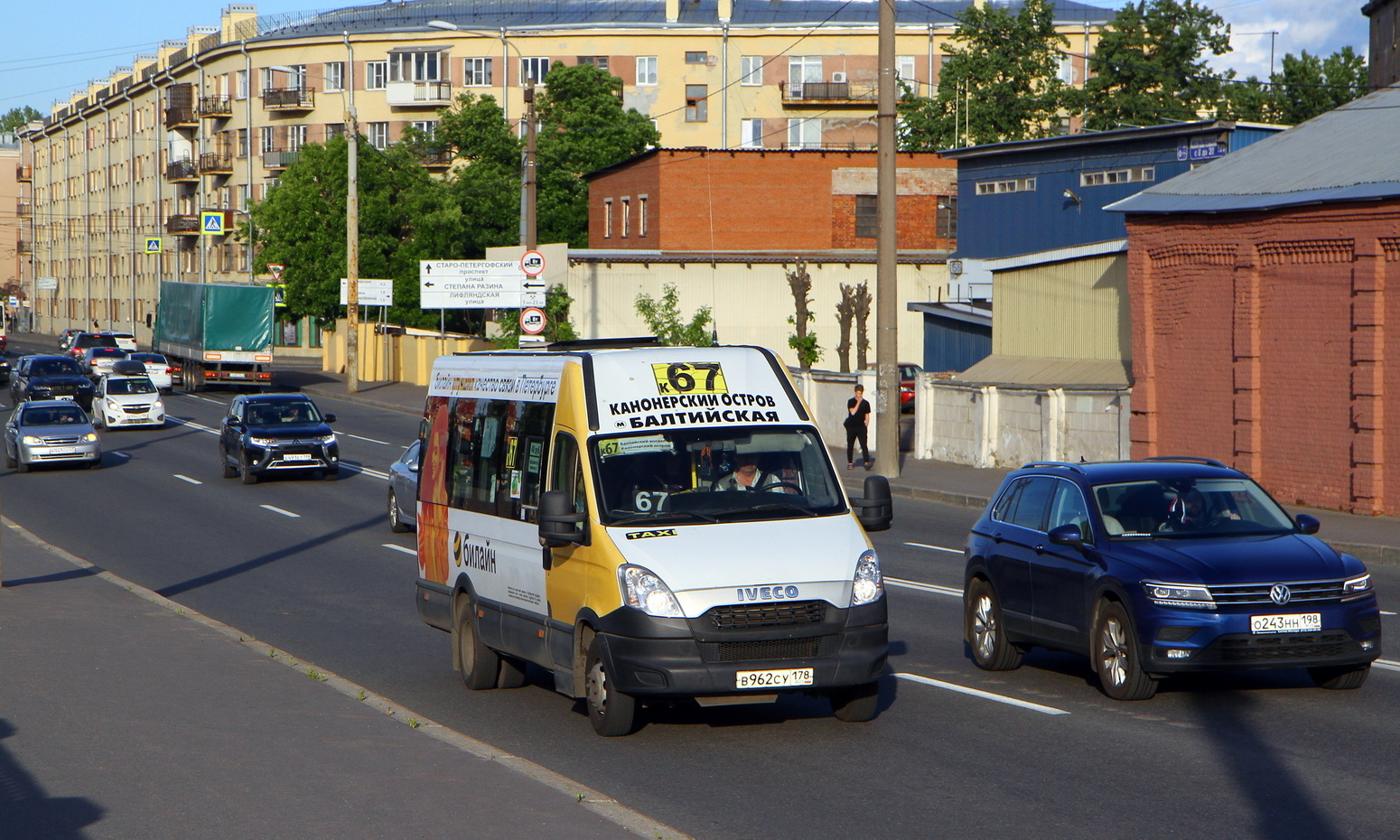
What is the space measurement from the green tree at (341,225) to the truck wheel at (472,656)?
186ft

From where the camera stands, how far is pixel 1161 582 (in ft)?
31.3

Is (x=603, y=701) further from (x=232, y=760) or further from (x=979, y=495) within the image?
(x=979, y=495)

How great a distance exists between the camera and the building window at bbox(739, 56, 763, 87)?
81.7 metres

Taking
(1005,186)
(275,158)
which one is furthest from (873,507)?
(275,158)

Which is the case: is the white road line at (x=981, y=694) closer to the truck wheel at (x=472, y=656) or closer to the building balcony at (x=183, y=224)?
the truck wheel at (x=472, y=656)

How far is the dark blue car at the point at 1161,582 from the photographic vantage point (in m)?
9.45

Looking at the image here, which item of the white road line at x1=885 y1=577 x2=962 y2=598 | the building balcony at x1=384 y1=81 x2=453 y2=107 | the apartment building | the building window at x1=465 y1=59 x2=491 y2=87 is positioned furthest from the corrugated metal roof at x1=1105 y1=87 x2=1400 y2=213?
the building window at x1=465 y1=59 x2=491 y2=87

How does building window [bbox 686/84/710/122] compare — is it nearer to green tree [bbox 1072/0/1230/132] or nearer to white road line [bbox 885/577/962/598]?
green tree [bbox 1072/0/1230/132]

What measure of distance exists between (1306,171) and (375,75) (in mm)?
69554

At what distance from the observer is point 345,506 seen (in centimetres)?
2606

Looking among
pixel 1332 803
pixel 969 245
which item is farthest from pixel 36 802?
pixel 969 245

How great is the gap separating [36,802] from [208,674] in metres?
3.56

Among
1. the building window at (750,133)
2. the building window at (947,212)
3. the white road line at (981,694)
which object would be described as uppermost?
the building window at (750,133)

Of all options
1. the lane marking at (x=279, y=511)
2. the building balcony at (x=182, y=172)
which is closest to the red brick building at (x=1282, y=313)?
the lane marking at (x=279, y=511)
